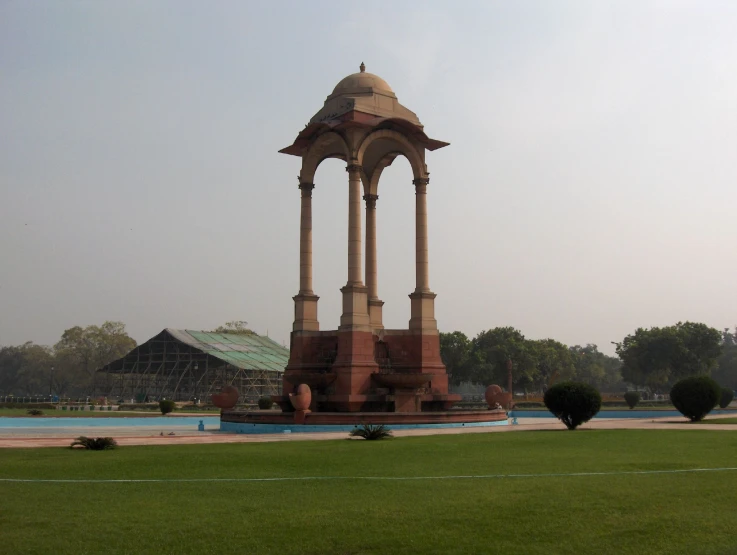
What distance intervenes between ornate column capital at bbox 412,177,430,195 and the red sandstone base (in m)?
10.7

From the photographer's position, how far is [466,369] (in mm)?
95938

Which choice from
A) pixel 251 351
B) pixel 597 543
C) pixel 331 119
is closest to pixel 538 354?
pixel 251 351

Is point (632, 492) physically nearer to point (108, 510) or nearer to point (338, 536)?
point (338, 536)

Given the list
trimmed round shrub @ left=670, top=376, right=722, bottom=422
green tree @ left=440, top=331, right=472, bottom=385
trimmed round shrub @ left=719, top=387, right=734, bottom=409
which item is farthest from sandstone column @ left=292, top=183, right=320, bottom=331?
green tree @ left=440, top=331, right=472, bottom=385

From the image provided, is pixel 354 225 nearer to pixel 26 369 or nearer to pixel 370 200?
pixel 370 200

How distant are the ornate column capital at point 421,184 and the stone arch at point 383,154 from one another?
0.49 ft

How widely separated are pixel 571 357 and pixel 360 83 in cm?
8349

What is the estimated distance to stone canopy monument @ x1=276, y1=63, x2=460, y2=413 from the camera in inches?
1256

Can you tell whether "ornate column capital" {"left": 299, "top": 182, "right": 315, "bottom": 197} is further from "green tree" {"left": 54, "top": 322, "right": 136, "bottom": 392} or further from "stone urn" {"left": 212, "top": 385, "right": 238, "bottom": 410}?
"green tree" {"left": 54, "top": 322, "right": 136, "bottom": 392}

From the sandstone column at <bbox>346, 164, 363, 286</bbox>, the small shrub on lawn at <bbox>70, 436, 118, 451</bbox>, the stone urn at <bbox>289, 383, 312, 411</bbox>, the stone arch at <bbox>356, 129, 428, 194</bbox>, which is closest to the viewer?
the small shrub on lawn at <bbox>70, 436, 118, 451</bbox>

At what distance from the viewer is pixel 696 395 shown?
29.3m

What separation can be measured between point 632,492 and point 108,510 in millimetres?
7002

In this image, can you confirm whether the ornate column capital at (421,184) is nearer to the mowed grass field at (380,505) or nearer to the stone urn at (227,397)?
the stone urn at (227,397)

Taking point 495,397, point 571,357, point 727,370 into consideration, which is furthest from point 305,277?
point 727,370
